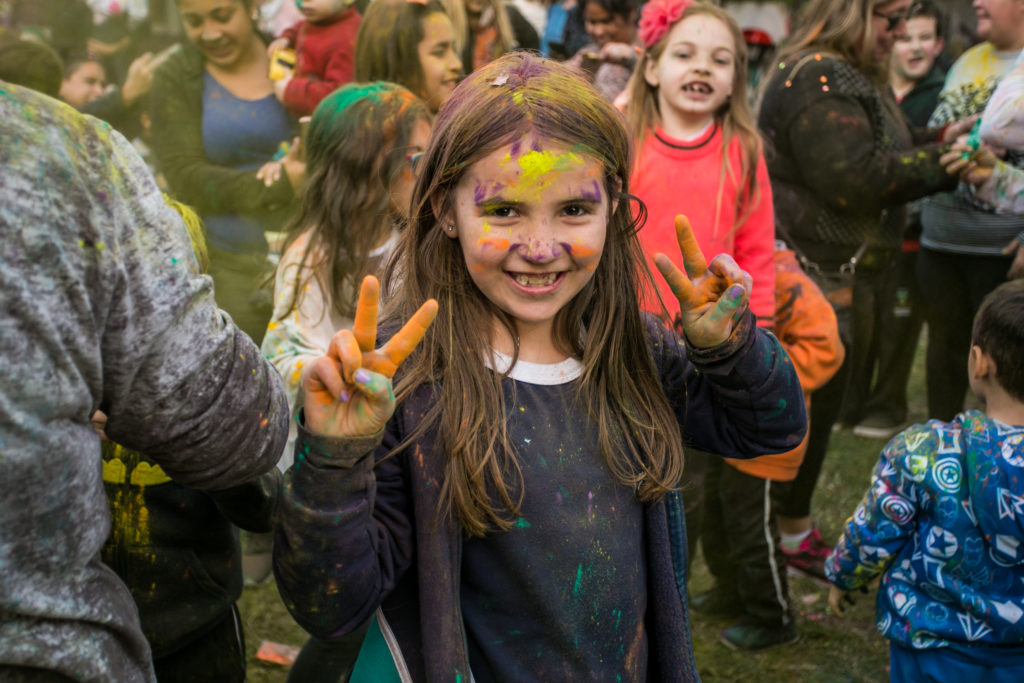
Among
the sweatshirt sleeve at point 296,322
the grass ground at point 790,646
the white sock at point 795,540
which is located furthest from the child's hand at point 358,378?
the white sock at point 795,540

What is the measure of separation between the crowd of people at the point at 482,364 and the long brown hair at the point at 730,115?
0.01m

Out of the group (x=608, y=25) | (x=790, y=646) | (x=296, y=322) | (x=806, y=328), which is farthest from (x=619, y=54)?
(x=790, y=646)

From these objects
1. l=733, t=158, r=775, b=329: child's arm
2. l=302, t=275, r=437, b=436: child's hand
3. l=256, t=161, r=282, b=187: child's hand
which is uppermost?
l=302, t=275, r=437, b=436: child's hand

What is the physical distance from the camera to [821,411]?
11.5 feet

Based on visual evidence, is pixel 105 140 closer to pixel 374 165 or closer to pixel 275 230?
pixel 374 165

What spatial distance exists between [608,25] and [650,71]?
5.05 ft

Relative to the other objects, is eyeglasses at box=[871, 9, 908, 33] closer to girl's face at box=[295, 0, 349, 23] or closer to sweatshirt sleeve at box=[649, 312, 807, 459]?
girl's face at box=[295, 0, 349, 23]

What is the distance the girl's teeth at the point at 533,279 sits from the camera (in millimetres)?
1622

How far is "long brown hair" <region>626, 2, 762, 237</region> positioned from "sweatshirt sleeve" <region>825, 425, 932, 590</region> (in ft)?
3.32

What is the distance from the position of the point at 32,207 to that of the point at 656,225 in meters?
2.25

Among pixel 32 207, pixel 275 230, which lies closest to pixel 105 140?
pixel 32 207

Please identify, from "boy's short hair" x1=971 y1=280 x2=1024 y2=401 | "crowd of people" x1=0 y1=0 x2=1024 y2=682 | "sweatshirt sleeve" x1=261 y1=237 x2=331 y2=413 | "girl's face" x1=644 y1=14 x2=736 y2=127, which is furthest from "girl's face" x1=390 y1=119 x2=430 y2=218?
"boy's short hair" x1=971 y1=280 x2=1024 y2=401

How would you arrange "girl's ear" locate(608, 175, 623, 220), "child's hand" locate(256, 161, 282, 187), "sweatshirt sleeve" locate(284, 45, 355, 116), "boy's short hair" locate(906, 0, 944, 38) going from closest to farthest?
1. "girl's ear" locate(608, 175, 623, 220)
2. "child's hand" locate(256, 161, 282, 187)
3. "sweatshirt sleeve" locate(284, 45, 355, 116)
4. "boy's short hair" locate(906, 0, 944, 38)

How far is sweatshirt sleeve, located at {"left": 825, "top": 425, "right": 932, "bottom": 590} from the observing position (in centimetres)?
220
